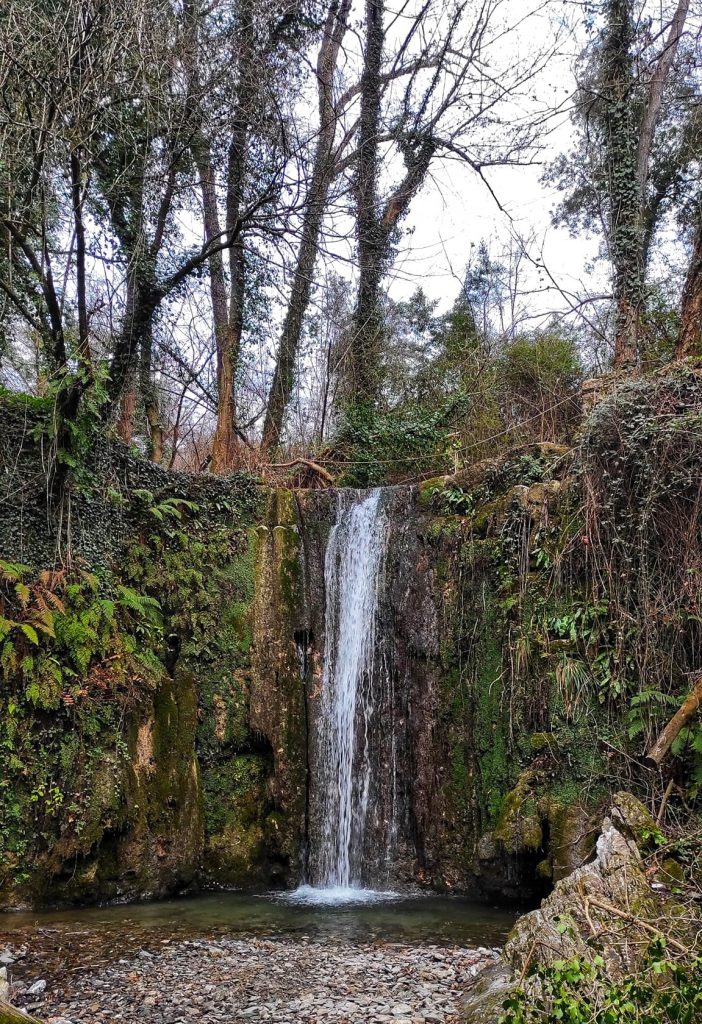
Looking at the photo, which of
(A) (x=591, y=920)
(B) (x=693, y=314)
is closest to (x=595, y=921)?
(A) (x=591, y=920)

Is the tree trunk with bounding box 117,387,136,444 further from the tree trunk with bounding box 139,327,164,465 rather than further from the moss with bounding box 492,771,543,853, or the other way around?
the moss with bounding box 492,771,543,853

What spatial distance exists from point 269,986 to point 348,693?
391 cm

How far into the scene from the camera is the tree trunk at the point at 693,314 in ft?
26.3

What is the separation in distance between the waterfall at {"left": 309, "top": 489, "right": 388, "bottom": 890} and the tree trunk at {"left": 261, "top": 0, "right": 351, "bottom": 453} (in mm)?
3694

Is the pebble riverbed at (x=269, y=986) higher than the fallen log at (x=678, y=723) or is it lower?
lower

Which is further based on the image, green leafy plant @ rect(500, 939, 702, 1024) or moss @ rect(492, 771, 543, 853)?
moss @ rect(492, 771, 543, 853)

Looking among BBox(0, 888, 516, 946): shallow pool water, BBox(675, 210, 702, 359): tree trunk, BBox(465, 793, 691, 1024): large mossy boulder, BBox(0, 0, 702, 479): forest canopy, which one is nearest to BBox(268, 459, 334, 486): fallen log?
BBox(0, 0, 702, 479): forest canopy

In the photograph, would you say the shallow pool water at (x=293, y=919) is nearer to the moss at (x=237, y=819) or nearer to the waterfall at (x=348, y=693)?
the moss at (x=237, y=819)

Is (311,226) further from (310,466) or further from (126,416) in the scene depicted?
(126,416)

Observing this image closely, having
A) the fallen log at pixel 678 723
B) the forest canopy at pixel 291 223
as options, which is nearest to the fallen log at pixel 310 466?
the forest canopy at pixel 291 223

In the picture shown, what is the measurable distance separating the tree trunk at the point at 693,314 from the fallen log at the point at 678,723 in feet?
14.2

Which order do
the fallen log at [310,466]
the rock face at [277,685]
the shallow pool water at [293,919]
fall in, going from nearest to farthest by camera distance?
1. the shallow pool water at [293,919]
2. the rock face at [277,685]
3. the fallen log at [310,466]

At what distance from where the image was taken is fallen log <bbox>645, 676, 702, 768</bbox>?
18.4 feet

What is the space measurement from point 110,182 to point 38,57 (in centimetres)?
261
